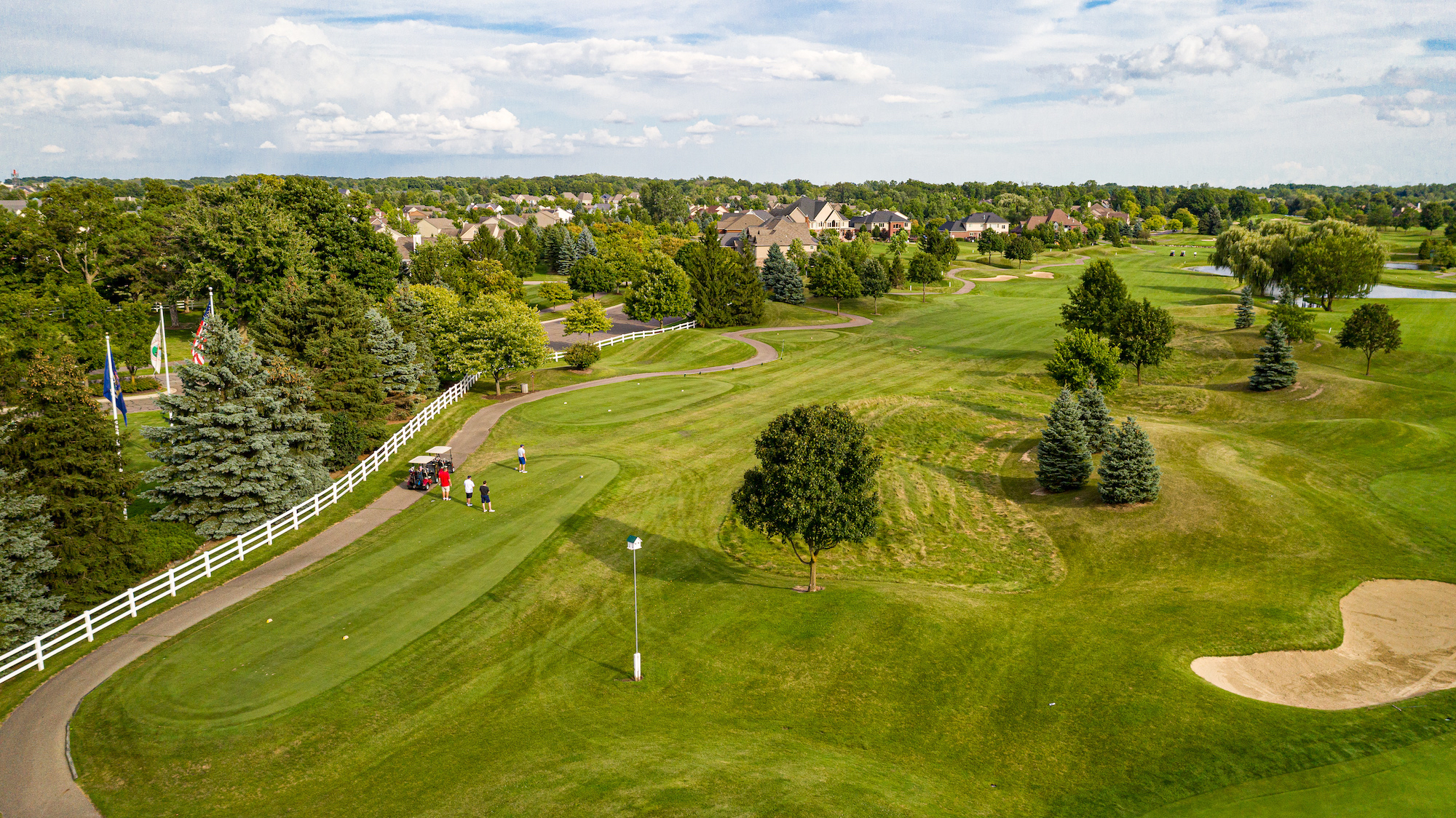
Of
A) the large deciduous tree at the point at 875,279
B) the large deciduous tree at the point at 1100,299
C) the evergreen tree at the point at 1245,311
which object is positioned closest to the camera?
the large deciduous tree at the point at 1100,299

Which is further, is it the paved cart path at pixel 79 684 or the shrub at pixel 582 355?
the shrub at pixel 582 355

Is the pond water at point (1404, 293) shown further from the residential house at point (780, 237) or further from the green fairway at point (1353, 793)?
the green fairway at point (1353, 793)

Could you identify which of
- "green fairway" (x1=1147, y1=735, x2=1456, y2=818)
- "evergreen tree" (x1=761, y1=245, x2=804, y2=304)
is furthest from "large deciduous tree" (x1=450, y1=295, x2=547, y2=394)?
"green fairway" (x1=1147, y1=735, x2=1456, y2=818)

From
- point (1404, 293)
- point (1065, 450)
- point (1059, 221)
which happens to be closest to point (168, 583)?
point (1065, 450)

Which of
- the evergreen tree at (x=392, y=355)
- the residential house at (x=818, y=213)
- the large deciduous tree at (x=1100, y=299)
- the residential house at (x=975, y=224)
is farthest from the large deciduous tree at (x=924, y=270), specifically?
the residential house at (x=975, y=224)

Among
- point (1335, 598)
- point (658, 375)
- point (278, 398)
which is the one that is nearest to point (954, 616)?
point (1335, 598)

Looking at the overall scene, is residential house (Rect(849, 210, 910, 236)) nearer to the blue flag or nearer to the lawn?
the lawn
